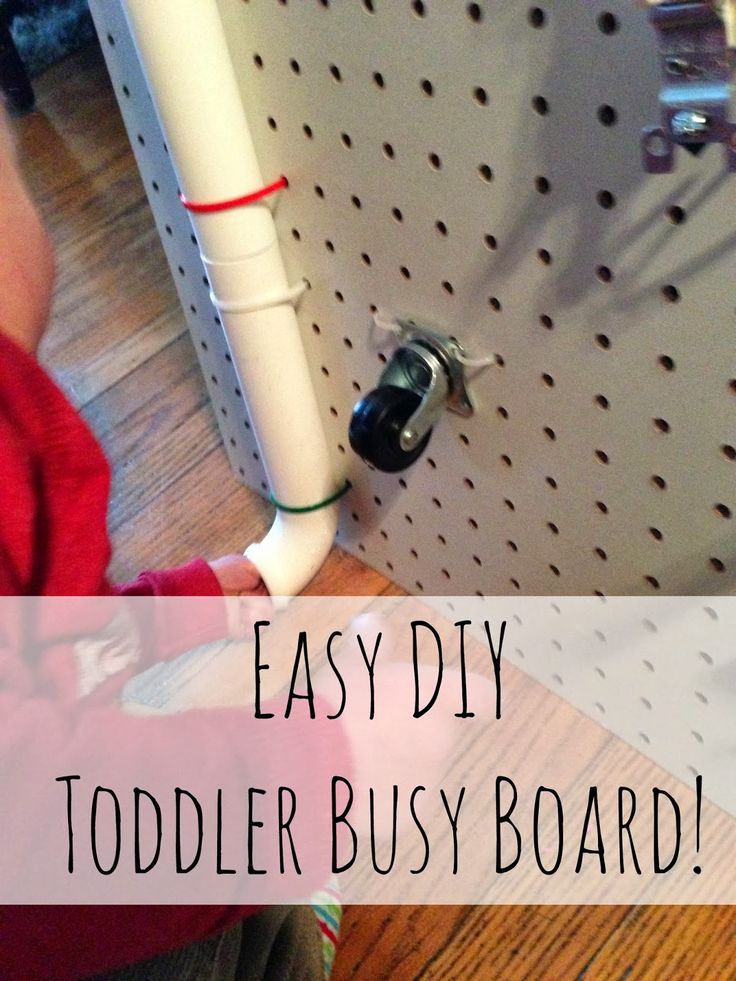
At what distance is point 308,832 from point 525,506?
24cm

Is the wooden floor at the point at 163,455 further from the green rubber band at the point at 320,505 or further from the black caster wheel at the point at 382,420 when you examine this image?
the black caster wheel at the point at 382,420

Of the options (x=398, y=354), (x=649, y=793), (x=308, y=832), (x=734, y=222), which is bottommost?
(x=649, y=793)

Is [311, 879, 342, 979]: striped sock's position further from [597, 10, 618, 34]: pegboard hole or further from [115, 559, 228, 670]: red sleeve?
[597, 10, 618, 34]: pegboard hole

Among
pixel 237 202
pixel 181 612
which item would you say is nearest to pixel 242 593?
pixel 181 612

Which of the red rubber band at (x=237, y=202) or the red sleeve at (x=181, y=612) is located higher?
the red rubber band at (x=237, y=202)

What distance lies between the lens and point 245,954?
21.7 inches

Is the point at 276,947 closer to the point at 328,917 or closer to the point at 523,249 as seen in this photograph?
the point at 328,917

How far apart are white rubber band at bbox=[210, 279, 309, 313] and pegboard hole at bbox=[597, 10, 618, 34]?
11.6 inches

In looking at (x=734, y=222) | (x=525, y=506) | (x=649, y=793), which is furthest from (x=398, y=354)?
(x=649, y=793)

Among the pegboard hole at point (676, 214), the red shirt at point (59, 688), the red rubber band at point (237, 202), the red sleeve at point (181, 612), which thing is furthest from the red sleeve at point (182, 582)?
the pegboard hole at point (676, 214)

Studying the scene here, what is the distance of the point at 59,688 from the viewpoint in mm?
530

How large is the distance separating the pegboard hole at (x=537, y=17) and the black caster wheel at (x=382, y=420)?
0.22 metres

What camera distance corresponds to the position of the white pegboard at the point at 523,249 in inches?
14.7

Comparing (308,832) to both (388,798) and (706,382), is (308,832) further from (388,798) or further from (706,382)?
(706,382)
